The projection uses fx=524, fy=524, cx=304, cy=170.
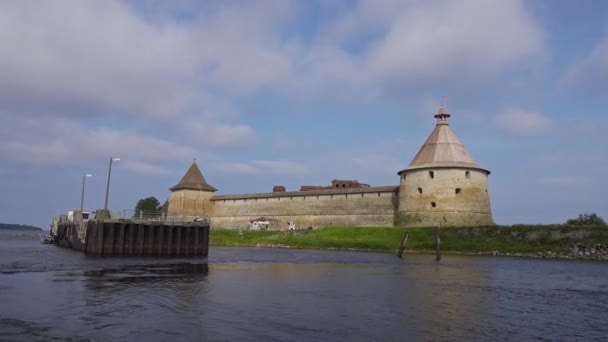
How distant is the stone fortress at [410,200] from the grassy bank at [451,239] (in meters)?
4.54

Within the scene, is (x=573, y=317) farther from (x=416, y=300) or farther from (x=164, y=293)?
(x=164, y=293)

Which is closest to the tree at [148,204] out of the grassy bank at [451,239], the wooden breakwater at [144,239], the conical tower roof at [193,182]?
the conical tower roof at [193,182]

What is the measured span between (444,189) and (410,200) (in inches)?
122

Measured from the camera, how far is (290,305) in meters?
12.3

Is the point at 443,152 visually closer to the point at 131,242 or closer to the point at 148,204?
the point at 131,242

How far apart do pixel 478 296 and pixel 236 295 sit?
21.9ft

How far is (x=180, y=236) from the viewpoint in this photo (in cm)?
2920

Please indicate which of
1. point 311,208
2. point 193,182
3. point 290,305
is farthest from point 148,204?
point 290,305

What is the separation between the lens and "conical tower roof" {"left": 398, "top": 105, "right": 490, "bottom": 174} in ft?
146

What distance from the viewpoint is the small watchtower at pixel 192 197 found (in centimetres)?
6231

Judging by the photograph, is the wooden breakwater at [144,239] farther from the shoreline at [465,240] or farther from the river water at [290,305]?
the shoreline at [465,240]

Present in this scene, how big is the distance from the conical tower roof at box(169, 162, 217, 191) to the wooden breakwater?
102ft

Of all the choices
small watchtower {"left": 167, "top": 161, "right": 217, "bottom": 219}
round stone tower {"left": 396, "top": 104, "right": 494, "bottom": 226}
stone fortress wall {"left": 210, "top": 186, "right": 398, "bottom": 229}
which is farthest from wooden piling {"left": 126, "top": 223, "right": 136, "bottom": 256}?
small watchtower {"left": 167, "top": 161, "right": 217, "bottom": 219}

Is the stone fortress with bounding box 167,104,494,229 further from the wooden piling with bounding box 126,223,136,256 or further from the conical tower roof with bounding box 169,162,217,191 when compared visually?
the wooden piling with bounding box 126,223,136,256
